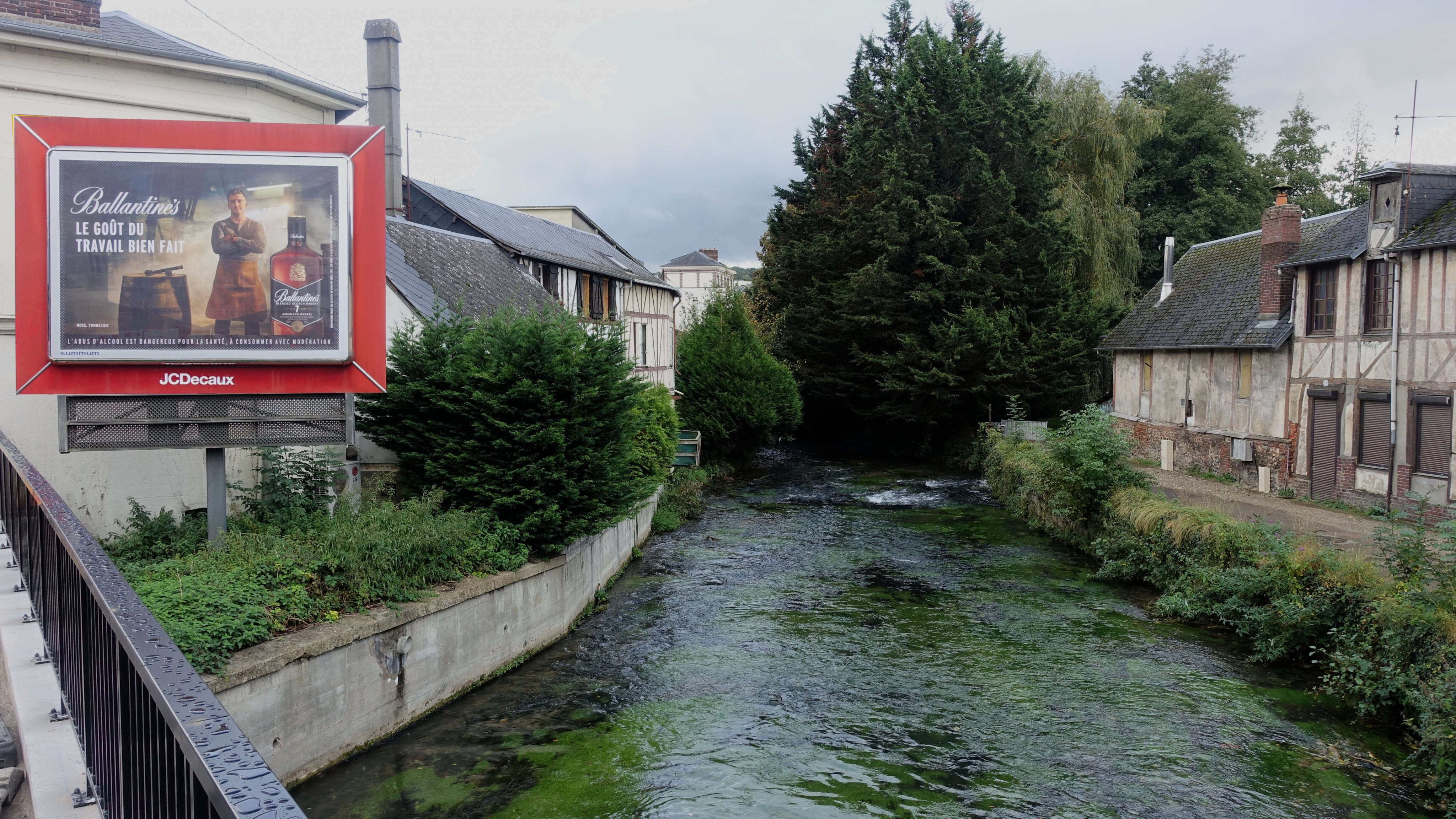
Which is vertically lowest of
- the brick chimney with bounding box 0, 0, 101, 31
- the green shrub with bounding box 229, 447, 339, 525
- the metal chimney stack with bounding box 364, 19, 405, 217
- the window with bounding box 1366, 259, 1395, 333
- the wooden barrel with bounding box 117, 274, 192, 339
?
the green shrub with bounding box 229, 447, 339, 525

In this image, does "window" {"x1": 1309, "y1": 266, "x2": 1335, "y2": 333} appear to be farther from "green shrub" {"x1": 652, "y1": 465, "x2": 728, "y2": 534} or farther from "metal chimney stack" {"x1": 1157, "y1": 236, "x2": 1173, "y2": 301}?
"green shrub" {"x1": 652, "y1": 465, "x2": 728, "y2": 534}

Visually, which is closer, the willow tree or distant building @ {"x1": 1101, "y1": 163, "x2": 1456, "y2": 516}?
distant building @ {"x1": 1101, "y1": 163, "x2": 1456, "y2": 516}

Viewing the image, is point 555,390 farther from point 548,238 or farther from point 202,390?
point 548,238

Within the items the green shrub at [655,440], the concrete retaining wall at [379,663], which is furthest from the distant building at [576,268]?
the concrete retaining wall at [379,663]

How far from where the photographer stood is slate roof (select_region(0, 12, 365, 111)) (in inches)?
416

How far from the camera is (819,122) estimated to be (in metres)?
42.5

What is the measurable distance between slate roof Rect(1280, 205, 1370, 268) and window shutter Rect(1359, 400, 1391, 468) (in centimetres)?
286

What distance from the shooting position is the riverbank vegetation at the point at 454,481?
30.9ft

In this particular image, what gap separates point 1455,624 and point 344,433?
1093cm

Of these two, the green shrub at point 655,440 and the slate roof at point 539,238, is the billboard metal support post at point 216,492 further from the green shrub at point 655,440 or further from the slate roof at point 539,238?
the slate roof at point 539,238

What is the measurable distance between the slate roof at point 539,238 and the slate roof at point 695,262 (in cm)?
5478

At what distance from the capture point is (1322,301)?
19203 millimetres

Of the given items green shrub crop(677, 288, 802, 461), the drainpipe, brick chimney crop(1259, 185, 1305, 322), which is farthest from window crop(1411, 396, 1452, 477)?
green shrub crop(677, 288, 802, 461)

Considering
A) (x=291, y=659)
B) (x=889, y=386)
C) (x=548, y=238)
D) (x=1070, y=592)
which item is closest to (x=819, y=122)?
(x=889, y=386)
